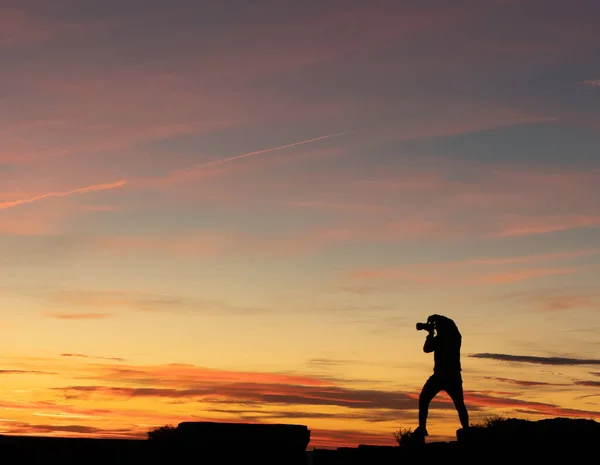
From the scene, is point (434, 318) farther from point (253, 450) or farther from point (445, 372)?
point (253, 450)

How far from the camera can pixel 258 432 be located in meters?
12.6

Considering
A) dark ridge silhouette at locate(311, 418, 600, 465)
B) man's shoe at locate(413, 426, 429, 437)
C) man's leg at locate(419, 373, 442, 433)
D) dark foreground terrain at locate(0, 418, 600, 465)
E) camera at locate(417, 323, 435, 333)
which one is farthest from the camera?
camera at locate(417, 323, 435, 333)

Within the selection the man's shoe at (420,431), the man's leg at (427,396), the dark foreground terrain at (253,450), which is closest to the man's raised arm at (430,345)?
the man's leg at (427,396)

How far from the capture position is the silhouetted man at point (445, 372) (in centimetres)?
1731

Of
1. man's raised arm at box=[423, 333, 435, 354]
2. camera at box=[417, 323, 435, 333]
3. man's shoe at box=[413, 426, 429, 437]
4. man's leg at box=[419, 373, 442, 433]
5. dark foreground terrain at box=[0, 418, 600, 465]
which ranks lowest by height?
dark foreground terrain at box=[0, 418, 600, 465]

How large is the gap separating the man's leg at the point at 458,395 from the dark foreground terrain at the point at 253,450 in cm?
275

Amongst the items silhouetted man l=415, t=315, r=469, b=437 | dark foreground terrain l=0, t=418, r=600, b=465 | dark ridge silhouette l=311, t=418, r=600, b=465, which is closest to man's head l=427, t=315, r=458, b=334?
silhouetted man l=415, t=315, r=469, b=437

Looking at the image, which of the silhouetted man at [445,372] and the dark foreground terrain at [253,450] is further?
the silhouetted man at [445,372]

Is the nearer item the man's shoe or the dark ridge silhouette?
the dark ridge silhouette

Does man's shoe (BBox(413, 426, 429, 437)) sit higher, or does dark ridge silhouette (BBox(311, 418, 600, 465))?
man's shoe (BBox(413, 426, 429, 437))

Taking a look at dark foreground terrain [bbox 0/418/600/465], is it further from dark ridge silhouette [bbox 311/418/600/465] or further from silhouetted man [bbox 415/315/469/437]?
silhouetted man [bbox 415/315/469/437]

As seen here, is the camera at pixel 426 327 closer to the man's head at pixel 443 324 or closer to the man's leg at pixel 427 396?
the man's head at pixel 443 324

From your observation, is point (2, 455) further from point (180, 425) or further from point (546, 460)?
point (546, 460)

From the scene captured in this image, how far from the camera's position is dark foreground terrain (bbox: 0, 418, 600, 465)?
12148 mm
